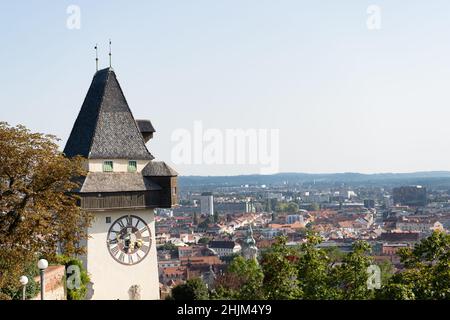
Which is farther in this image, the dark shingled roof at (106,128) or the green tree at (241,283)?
the dark shingled roof at (106,128)

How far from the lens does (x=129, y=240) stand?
2366cm

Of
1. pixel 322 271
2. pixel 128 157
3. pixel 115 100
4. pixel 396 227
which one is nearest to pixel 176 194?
pixel 128 157

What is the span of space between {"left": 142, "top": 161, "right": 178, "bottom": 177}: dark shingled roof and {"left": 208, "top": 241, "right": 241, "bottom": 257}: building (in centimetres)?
10062

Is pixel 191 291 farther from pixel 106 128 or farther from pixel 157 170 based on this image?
pixel 106 128

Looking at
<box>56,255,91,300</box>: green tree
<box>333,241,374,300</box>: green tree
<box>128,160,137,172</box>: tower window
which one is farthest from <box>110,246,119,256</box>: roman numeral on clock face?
<box>333,241,374,300</box>: green tree

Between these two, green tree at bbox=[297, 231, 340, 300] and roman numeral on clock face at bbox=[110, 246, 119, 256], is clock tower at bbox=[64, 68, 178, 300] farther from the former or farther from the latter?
green tree at bbox=[297, 231, 340, 300]

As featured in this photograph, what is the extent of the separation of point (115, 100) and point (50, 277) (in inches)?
326

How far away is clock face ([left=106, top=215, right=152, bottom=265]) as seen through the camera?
23266 mm

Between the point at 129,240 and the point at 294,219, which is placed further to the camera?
the point at 294,219

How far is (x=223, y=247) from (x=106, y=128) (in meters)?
107

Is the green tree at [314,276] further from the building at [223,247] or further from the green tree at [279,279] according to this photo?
the building at [223,247]

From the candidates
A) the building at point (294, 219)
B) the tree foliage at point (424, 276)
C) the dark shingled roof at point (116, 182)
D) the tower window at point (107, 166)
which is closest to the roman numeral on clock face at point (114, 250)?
the dark shingled roof at point (116, 182)

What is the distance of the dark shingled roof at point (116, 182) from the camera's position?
22.7 metres

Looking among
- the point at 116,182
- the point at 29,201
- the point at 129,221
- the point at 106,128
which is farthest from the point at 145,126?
the point at 29,201
